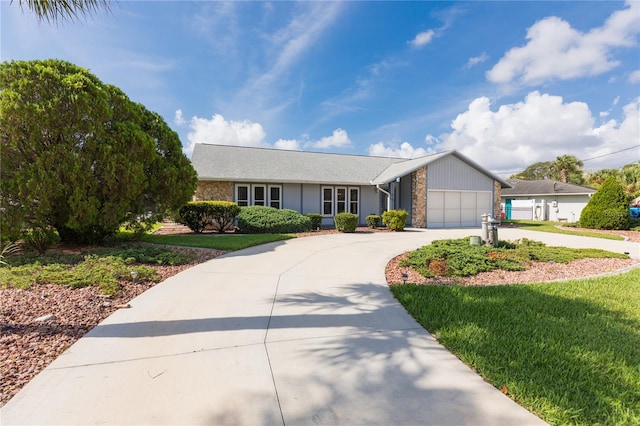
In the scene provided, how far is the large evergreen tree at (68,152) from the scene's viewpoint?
23.8 feet

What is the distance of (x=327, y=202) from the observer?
18.1 metres

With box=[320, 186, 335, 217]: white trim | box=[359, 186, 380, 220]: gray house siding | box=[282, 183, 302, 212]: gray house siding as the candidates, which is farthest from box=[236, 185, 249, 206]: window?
box=[359, 186, 380, 220]: gray house siding

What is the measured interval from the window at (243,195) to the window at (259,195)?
1.35 feet

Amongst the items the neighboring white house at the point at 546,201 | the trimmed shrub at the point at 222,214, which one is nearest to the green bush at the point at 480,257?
the trimmed shrub at the point at 222,214

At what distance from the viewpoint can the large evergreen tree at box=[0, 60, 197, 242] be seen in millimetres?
7266

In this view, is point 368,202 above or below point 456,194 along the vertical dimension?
below

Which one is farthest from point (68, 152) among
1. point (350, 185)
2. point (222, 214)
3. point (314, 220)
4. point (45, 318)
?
point (350, 185)

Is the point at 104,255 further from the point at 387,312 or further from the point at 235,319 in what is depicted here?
the point at 387,312

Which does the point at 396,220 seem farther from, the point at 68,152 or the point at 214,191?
the point at 68,152

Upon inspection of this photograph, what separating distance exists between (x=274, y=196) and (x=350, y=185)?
180 inches

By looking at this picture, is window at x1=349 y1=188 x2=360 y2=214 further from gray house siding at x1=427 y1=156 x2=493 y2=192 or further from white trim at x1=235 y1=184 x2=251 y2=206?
white trim at x1=235 y1=184 x2=251 y2=206

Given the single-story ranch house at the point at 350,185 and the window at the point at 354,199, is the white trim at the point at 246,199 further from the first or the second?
the window at the point at 354,199

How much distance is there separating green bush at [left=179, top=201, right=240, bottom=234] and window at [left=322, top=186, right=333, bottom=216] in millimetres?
5636

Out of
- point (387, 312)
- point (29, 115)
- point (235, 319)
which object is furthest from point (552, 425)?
point (29, 115)
